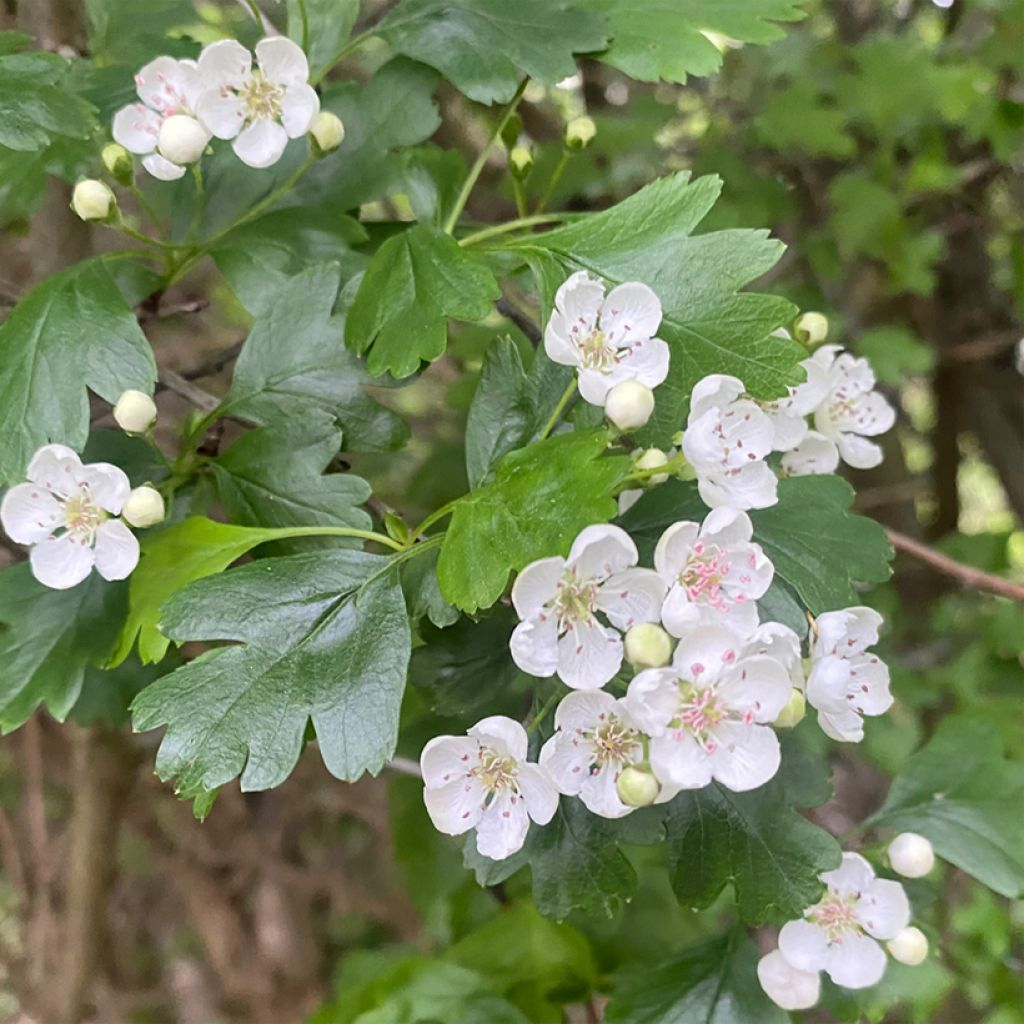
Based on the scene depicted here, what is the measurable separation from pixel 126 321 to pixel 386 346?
168mm

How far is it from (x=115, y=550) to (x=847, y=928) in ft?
1.76

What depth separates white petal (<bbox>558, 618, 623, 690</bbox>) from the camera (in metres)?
0.47

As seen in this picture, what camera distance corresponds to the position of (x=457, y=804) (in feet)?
1.76

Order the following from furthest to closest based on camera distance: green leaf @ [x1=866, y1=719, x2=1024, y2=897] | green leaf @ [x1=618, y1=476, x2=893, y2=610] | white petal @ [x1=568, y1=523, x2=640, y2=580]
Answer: green leaf @ [x1=866, y1=719, x2=1024, y2=897] < green leaf @ [x1=618, y1=476, x2=893, y2=610] < white petal @ [x1=568, y1=523, x2=640, y2=580]

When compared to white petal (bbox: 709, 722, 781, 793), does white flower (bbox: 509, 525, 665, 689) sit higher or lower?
higher

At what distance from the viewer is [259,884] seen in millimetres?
1537

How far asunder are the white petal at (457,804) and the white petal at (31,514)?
0.90ft

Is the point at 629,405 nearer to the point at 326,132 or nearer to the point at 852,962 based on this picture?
the point at 326,132

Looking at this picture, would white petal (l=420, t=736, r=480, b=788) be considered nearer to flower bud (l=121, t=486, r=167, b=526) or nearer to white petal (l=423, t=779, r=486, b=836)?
white petal (l=423, t=779, r=486, b=836)

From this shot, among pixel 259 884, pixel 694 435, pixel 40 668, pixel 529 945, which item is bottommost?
pixel 259 884

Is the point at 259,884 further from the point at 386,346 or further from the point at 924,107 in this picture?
the point at 924,107

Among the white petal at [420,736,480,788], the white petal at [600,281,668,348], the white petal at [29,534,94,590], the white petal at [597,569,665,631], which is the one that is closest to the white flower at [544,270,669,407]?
the white petal at [600,281,668,348]

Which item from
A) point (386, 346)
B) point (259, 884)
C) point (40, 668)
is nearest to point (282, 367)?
point (386, 346)

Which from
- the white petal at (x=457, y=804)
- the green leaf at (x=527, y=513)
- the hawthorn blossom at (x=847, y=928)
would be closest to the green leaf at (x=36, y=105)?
the green leaf at (x=527, y=513)
